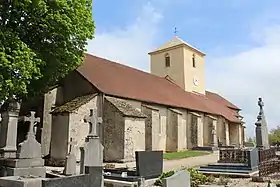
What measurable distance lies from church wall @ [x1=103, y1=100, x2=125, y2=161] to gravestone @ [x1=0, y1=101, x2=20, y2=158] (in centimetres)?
800

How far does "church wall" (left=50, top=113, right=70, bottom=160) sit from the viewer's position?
17.7 meters

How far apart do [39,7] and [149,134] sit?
13248 mm

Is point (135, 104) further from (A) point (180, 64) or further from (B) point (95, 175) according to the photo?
(B) point (95, 175)

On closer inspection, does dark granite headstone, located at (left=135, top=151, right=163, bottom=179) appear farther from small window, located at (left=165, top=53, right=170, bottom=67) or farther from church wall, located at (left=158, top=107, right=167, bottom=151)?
small window, located at (left=165, top=53, right=170, bottom=67)

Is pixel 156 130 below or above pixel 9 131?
above

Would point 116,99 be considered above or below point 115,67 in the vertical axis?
below

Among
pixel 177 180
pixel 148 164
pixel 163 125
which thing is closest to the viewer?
pixel 177 180

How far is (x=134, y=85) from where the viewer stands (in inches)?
971

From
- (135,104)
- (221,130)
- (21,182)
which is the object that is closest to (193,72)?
(221,130)

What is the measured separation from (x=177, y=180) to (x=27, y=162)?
5.92 metres

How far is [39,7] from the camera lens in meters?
12.4

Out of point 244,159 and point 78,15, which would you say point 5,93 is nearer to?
point 78,15

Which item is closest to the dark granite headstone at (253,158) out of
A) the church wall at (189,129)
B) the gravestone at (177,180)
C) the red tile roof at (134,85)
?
the gravestone at (177,180)

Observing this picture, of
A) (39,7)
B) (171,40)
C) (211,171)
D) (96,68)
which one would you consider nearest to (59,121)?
(96,68)
